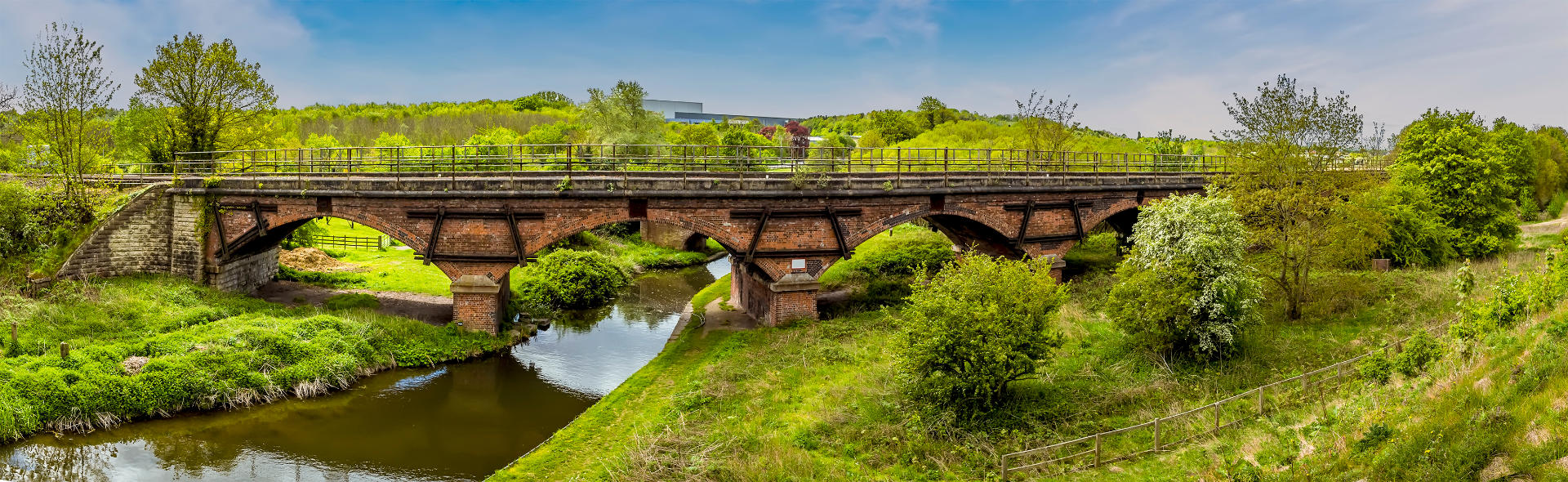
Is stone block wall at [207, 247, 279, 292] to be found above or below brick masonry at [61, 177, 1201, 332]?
below

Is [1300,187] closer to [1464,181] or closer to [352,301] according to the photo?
[1464,181]

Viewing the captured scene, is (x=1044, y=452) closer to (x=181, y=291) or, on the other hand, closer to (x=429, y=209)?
(x=429, y=209)

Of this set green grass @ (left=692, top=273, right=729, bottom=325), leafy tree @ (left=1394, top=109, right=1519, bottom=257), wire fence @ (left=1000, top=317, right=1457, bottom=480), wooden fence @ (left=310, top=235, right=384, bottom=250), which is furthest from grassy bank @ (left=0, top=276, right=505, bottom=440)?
leafy tree @ (left=1394, top=109, right=1519, bottom=257)

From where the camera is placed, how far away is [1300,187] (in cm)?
2420

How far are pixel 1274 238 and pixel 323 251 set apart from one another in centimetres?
3710

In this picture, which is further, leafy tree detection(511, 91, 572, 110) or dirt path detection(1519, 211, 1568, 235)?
leafy tree detection(511, 91, 572, 110)

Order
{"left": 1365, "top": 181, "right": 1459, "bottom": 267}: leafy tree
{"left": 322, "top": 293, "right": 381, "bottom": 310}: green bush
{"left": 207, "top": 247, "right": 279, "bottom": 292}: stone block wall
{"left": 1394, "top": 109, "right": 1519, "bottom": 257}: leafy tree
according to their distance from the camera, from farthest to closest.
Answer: {"left": 1394, "top": 109, "right": 1519, "bottom": 257}: leafy tree
{"left": 1365, "top": 181, "right": 1459, "bottom": 267}: leafy tree
{"left": 322, "top": 293, "right": 381, "bottom": 310}: green bush
{"left": 207, "top": 247, "right": 279, "bottom": 292}: stone block wall

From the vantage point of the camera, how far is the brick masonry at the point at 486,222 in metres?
26.5

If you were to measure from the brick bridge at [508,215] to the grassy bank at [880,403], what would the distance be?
3330 mm

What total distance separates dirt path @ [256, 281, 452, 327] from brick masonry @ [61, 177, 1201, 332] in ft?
5.55

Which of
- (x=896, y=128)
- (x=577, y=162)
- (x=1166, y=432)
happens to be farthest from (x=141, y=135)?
(x=896, y=128)

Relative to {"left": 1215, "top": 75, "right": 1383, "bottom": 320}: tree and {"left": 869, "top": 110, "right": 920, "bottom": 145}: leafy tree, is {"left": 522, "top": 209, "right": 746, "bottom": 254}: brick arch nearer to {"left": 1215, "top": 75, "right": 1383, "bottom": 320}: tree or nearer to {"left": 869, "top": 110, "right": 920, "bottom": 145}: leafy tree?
Answer: {"left": 1215, "top": 75, "right": 1383, "bottom": 320}: tree

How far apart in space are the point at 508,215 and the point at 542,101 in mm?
95074

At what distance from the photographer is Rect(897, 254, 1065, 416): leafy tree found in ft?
55.6
